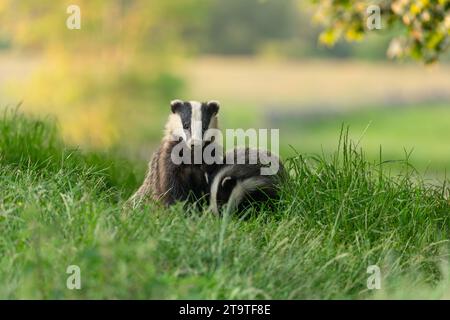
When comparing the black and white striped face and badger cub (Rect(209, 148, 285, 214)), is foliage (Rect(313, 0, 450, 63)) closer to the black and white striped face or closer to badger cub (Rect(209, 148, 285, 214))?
the black and white striped face

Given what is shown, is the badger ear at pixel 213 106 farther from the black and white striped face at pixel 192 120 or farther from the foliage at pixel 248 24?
the foliage at pixel 248 24

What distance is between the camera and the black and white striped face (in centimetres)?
669

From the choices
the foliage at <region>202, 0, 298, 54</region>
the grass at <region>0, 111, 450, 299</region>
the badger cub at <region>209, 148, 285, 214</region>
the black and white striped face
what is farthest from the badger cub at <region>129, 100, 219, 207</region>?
the foliage at <region>202, 0, 298, 54</region>

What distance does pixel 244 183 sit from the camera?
6.55 meters

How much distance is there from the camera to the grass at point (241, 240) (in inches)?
175

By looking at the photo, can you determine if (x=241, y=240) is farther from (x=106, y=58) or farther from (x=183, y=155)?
(x=106, y=58)

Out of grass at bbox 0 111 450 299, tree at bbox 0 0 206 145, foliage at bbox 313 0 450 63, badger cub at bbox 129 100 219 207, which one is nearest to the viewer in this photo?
grass at bbox 0 111 450 299

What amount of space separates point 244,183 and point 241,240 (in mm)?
1474

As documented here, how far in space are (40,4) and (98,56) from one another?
12.7 feet

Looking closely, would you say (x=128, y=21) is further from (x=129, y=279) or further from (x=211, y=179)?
(x=129, y=279)

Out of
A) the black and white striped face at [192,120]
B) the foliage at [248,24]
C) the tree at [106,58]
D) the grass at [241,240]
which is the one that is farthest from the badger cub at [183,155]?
the foliage at [248,24]
